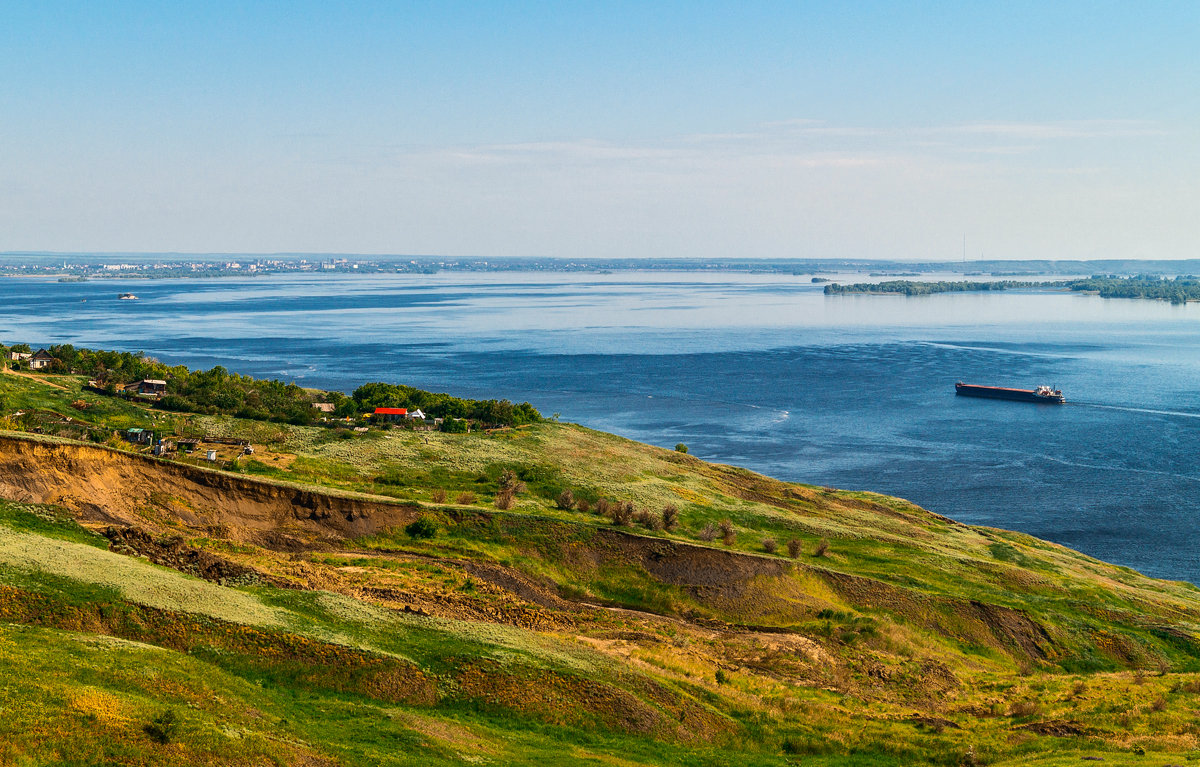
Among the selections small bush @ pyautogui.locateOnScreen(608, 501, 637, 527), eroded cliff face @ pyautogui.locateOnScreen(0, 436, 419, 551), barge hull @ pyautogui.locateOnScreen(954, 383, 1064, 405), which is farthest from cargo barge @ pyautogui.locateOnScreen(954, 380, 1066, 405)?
eroded cliff face @ pyautogui.locateOnScreen(0, 436, 419, 551)

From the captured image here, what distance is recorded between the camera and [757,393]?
13950 cm

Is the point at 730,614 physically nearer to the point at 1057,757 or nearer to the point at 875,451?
the point at 1057,757

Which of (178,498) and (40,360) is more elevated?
(40,360)

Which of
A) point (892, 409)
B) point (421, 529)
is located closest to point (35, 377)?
point (421, 529)

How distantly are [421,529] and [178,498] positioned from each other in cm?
1123

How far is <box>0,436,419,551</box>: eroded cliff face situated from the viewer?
3944 cm

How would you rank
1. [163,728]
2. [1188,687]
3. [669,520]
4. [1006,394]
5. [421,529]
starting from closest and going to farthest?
[163,728]
[1188,687]
[421,529]
[669,520]
[1006,394]

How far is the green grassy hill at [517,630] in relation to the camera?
23578mm

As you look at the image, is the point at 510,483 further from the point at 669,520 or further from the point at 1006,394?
the point at 1006,394

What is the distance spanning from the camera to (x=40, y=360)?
86188mm

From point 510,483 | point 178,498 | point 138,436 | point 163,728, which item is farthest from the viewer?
point 138,436

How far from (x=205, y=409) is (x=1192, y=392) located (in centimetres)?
13566

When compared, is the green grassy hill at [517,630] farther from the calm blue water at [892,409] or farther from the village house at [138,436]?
the calm blue water at [892,409]

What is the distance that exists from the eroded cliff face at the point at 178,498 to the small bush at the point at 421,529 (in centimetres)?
69
